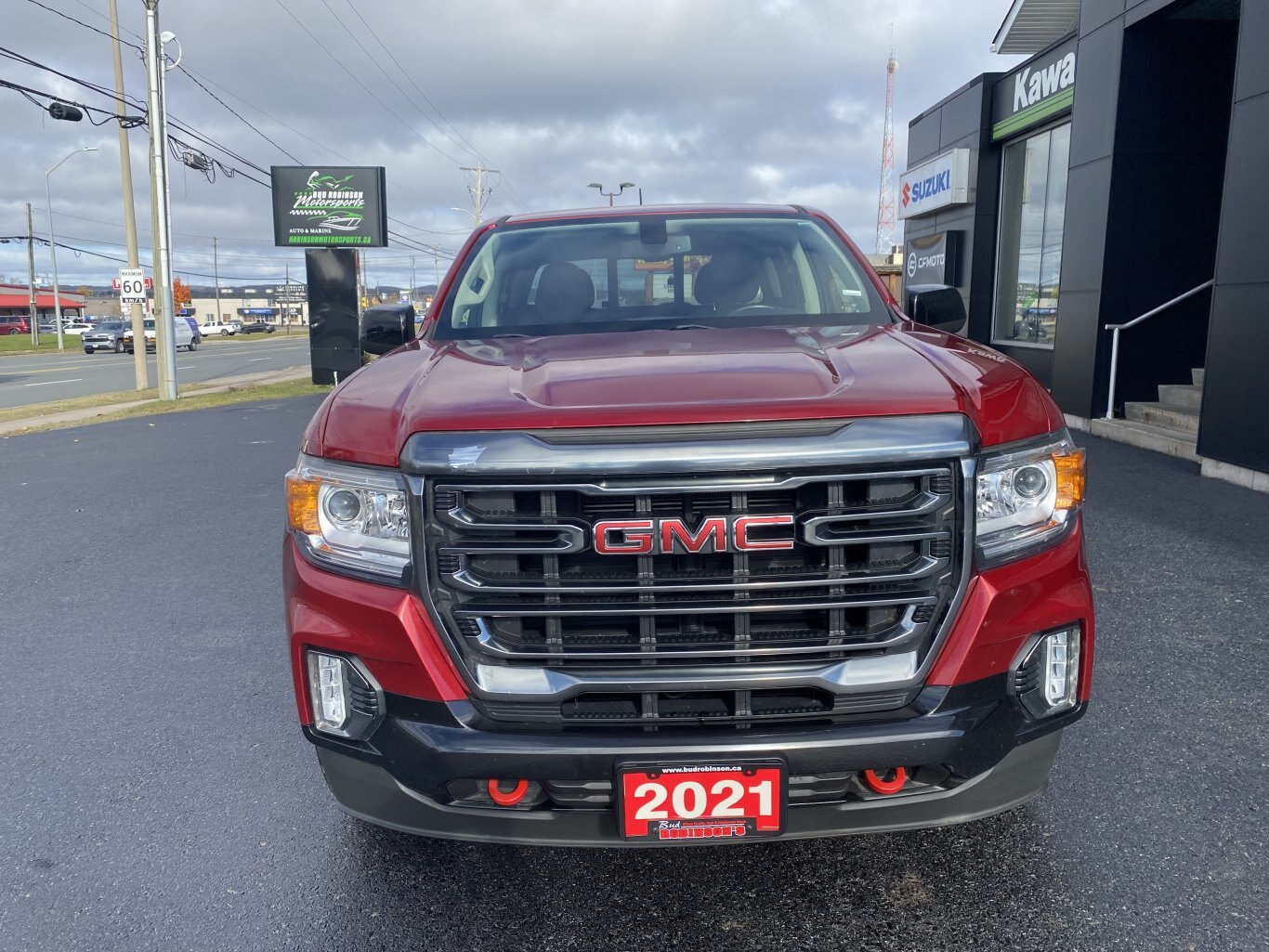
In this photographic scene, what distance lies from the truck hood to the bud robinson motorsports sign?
19109 millimetres

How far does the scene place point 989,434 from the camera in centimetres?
217

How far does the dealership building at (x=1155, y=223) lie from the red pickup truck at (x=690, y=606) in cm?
649

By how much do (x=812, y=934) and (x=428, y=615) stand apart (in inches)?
48.0

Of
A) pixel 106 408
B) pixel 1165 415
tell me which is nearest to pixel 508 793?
pixel 1165 415

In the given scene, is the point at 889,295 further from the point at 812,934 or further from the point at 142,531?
the point at 142,531

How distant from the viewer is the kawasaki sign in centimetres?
Result: 1322

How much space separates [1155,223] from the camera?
10.7m

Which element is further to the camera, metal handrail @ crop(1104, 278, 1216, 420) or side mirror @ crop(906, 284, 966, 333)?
metal handrail @ crop(1104, 278, 1216, 420)

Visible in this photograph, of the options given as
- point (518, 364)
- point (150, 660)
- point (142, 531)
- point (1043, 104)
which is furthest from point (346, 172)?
Answer: point (518, 364)

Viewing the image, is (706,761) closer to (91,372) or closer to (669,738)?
(669,738)

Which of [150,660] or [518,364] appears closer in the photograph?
[518,364]

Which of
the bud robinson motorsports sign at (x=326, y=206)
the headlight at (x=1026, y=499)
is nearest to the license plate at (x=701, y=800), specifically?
the headlight at (x=1026, y=499)

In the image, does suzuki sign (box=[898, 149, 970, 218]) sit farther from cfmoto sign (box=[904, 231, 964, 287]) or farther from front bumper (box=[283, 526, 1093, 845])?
front bumper (box=[283, 526, 1093, 845])

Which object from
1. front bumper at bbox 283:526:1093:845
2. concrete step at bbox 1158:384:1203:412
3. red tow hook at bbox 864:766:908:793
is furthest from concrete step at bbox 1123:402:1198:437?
red tow hook at bbox 864:766:908:793
